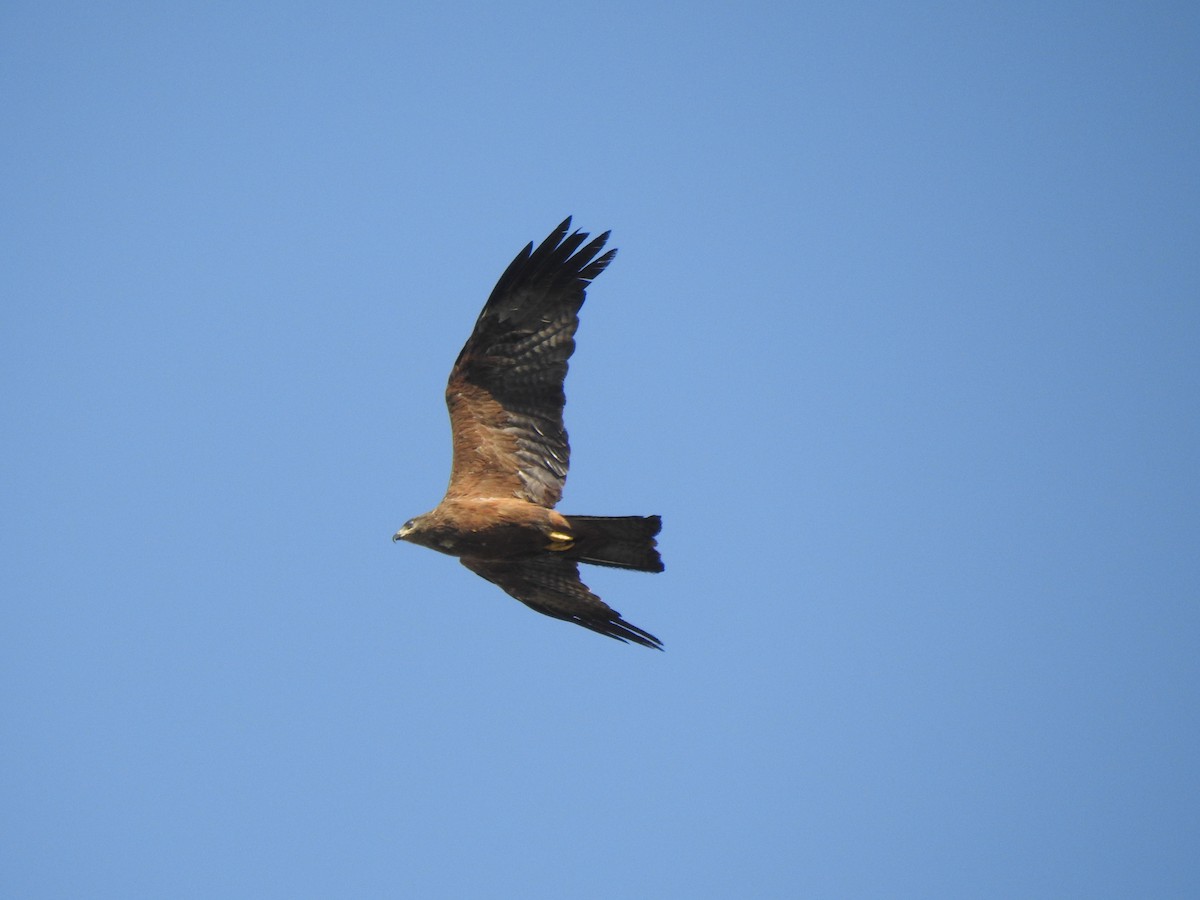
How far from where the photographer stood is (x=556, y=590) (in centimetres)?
867

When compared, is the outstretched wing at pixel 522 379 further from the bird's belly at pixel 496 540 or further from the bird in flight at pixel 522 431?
the bird's belly at pixel 496 540

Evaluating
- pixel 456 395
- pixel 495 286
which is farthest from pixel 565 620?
pixel 495 286

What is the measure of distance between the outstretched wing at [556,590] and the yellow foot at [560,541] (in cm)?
23

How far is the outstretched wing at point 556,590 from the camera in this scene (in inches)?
335

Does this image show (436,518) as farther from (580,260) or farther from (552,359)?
(580,260)

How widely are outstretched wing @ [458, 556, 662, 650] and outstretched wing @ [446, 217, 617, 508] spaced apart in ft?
1.70

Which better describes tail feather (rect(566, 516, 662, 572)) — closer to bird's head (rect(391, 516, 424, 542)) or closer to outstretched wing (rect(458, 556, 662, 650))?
outstretched wing (rect(458, 556, 662, 650))

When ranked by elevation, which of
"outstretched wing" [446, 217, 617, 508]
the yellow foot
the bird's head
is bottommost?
the bird's head

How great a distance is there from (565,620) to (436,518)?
1.34 m

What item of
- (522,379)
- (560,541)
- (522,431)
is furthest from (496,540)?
(522,379)

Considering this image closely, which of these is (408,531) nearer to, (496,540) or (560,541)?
(496,540)

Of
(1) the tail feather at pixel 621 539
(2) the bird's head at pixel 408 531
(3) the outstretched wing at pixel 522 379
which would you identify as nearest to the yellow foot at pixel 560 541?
(1) the tail feather at pixel 621 539

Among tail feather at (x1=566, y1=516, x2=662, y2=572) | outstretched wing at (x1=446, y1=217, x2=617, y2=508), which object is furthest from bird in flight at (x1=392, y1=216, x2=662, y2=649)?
tail feather at (x1=566, y1=516, x2=662, y2=572)

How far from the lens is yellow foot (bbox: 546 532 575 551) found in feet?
26.5
